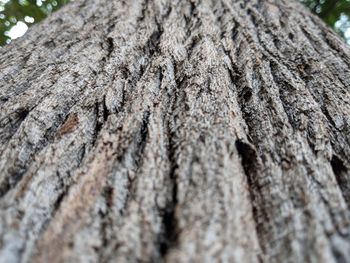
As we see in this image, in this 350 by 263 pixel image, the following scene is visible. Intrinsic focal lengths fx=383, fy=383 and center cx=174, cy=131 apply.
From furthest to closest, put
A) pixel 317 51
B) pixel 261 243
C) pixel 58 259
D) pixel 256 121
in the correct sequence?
1. pixel 317 51
2. pixel 256 121
3. pixel 261 243
4. pixel 58 259

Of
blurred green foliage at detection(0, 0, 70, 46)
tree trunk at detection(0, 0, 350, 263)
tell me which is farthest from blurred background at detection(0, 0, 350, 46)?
tree trunk at detection(0, 0, 350, 263)

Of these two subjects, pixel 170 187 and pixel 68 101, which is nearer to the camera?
pixel 170 187

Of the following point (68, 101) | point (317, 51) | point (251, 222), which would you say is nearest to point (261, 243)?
point (251, 222)

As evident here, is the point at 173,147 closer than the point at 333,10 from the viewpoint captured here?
Yes

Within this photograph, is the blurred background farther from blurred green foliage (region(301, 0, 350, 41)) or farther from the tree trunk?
the tree trunk

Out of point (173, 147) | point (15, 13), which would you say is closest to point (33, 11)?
point (15, 13)

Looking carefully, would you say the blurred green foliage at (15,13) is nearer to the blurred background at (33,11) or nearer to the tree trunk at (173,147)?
the blurred background at (33,11)

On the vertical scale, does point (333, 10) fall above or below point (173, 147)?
below

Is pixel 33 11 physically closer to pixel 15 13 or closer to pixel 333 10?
pixel 15 13

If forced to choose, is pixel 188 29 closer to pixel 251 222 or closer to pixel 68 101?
pixel 68 101
